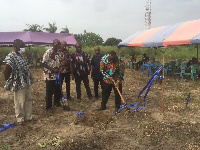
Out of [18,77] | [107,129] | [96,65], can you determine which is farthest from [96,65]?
[18,77]

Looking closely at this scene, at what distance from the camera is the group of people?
4004 mm

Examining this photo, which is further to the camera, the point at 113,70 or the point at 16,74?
the point at 113,70

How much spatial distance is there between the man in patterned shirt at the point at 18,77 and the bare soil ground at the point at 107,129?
49cm

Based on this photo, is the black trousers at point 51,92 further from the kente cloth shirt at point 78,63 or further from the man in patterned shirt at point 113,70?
the man in patterned shirt at point 113,70

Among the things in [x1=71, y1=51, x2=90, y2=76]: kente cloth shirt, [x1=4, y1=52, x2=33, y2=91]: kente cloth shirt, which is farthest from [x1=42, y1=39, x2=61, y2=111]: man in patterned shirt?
[x1=71, y1=51, x2=90, y2=76]: kente cloth shirt

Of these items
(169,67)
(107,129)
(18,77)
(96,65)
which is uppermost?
(96,65)

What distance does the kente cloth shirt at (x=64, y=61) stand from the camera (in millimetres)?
5392

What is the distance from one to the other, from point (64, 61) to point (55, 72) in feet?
2.32

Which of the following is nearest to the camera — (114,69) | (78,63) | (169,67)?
(114,69)

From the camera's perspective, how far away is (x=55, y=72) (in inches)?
189

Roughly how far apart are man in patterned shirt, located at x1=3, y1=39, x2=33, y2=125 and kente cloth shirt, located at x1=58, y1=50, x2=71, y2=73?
125 cm

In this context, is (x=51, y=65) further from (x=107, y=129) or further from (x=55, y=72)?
(x=107, y=129)

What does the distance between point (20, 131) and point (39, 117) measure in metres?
0.76

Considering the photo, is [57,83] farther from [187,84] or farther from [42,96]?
[187,84]
